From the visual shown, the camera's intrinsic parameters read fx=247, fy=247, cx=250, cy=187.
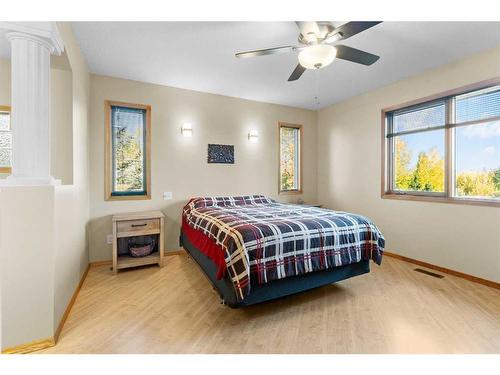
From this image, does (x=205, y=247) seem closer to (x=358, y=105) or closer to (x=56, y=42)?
(x=56, y=42)

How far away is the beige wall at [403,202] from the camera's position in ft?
9.35

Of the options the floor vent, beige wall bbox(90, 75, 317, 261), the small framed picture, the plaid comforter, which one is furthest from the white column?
the floor vent

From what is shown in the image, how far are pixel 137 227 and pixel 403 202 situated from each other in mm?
3854

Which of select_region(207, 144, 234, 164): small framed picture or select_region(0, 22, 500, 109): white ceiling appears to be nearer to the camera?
select_region(0, 22, 500, 109): white ceiling

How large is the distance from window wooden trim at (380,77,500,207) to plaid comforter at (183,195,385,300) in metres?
1.32

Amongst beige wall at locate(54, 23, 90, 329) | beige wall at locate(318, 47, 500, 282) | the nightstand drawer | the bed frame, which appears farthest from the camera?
the nightstand drawer

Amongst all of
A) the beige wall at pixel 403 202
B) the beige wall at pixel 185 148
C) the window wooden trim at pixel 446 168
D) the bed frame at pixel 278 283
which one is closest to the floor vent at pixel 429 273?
the beige wall at pixel 403 202

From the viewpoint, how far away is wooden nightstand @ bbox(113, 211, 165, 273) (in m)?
3.15

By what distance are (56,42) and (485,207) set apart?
4.44 m

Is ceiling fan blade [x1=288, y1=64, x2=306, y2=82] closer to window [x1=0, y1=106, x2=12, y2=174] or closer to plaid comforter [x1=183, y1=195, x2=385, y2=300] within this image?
plaid comforter [x1=183, y1=195, x2=385, y2=300]

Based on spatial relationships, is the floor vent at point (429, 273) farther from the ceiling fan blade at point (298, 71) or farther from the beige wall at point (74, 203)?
the beige wall at point (74, 203)

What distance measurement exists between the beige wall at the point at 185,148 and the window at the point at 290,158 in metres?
0.15
